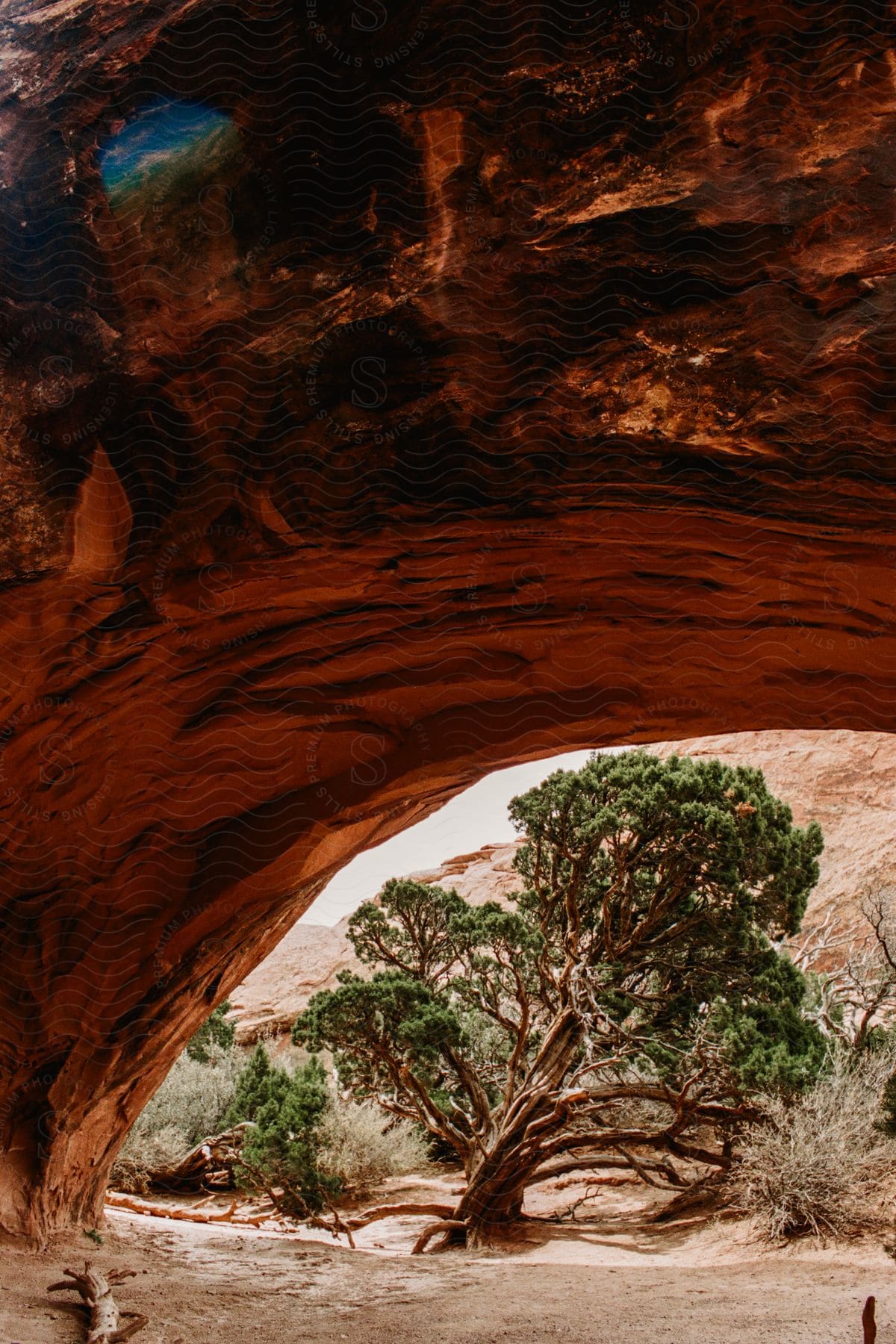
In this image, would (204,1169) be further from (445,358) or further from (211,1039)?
(445,358)

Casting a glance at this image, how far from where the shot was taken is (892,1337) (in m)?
6.18

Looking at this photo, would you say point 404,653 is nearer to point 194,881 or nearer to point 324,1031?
point 194,881

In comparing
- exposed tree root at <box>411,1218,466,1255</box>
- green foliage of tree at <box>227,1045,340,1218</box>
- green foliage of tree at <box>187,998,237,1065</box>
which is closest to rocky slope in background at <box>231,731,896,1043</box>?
green foliage of tree at <box>187,998,237,1065</box>

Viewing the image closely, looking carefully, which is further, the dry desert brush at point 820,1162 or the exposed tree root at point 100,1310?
the dry desert brush at point 820,1162

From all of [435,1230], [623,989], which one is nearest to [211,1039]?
[435,1230]

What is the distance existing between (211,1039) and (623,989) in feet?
36.0

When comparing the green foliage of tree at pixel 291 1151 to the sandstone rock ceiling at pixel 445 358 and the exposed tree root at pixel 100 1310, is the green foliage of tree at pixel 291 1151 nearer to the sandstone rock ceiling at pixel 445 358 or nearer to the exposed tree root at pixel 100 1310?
the exposed tree root at pixel 100 1310

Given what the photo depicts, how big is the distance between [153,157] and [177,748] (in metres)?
3.39

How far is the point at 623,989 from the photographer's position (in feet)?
35.3

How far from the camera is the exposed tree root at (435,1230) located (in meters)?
9.70

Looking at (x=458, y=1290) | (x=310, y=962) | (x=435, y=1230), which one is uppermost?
(x=310, y=962)

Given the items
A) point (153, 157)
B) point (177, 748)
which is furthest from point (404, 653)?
point (153, 157)

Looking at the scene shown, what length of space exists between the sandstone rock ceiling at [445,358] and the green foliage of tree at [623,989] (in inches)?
218

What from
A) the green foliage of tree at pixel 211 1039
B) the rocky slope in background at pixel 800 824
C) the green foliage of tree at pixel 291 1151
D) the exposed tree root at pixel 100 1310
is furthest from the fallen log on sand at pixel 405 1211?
the rocky slope in background at pixel 800 824
